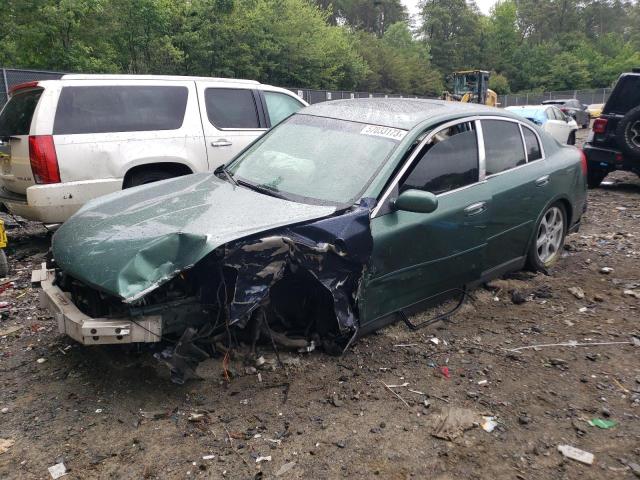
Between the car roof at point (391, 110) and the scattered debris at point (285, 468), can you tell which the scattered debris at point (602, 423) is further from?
the car roof at point (391, 110)

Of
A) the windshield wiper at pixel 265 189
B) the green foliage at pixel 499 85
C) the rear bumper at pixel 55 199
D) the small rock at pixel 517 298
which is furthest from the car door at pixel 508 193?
the green foliage at pixel 499 85

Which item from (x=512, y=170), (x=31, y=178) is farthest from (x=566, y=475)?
(x=31, y=178)

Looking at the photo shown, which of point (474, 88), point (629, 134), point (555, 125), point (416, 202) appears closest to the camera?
point (416, 202)

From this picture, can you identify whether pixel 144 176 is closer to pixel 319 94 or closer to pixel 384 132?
pixel 384 132

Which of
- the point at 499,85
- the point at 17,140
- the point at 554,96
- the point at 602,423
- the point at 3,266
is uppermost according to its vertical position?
the point at 499,85

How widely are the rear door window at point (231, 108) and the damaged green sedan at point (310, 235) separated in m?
2.20

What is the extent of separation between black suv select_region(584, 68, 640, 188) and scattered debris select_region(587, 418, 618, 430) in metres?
7.03

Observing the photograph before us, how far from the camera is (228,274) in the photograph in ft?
10.1

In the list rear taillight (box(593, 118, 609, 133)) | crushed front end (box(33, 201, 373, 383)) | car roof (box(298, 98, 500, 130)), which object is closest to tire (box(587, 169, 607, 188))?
rear taillight (box(593, 118, 609, 133))

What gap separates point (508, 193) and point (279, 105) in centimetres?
388

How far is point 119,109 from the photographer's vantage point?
584 cm

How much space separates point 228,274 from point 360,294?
0.87m

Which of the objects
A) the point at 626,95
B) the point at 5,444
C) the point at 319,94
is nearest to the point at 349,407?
the point at 5,444

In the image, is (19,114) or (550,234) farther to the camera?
(19,114)
